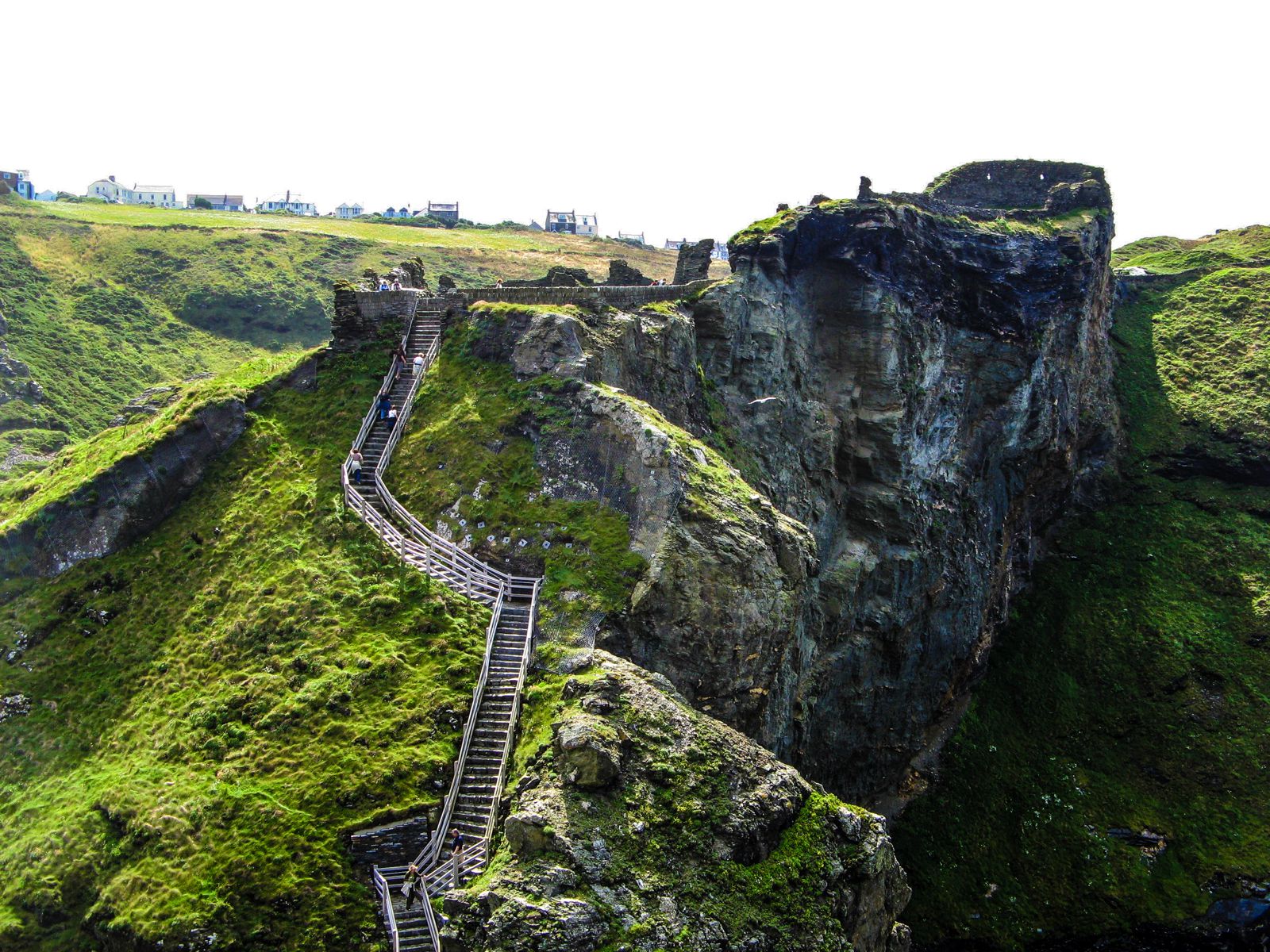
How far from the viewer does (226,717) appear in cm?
2411

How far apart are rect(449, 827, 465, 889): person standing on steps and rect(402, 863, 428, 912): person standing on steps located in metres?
0.65

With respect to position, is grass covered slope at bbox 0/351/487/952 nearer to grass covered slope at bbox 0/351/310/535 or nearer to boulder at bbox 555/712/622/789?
grass covered slope at bbox 0/351/310/535

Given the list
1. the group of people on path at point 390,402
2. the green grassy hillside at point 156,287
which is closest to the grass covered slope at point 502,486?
the group of people on path at point 390,402

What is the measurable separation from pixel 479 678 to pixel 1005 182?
5930 cm

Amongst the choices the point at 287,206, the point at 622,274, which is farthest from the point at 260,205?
the point at 622,274

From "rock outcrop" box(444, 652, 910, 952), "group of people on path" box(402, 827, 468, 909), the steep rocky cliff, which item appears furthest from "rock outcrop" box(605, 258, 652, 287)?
"group of people on path" box(402, 827, 468, 909)

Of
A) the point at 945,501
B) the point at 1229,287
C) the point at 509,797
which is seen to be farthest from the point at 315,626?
the point at 1229,287

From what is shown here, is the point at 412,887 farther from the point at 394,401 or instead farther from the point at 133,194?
the point at 133,194

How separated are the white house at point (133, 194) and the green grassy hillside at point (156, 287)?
1536 inches

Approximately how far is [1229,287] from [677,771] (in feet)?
247

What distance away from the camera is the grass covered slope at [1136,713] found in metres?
45.5

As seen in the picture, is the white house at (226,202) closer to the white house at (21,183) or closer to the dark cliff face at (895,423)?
the white house at (21,183)

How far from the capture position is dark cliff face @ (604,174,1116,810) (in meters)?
43.5

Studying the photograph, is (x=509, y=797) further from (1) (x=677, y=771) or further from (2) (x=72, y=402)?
(2) (x=72, y=402)
